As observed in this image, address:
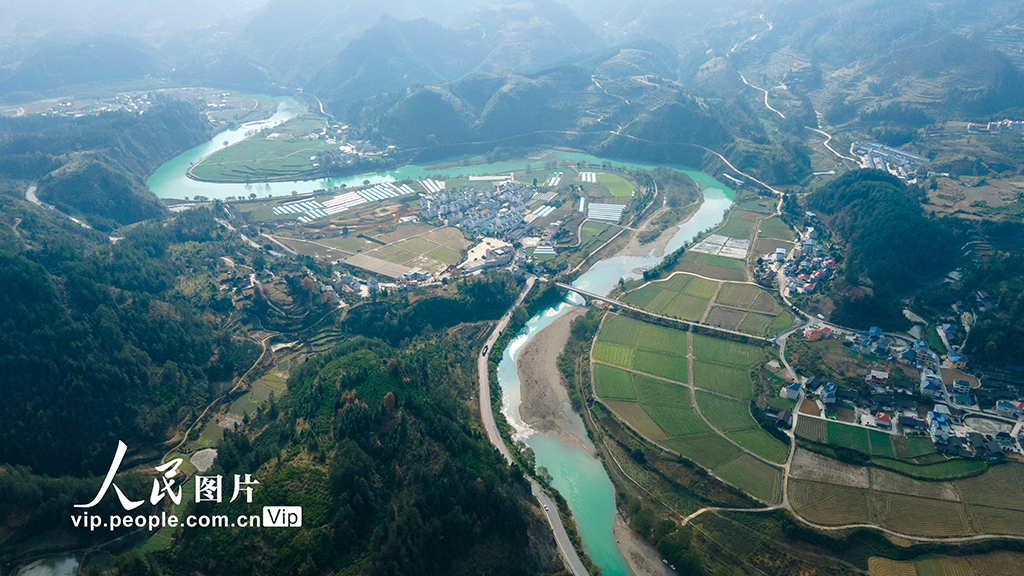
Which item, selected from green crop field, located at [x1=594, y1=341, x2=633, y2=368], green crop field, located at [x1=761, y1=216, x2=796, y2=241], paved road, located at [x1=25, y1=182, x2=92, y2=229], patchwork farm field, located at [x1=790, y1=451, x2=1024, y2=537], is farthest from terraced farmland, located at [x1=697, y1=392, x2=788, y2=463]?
paved road, located at [x1=25, y1=182, x2=92, y2=229]

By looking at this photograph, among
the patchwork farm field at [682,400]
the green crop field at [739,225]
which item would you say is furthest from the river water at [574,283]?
the patchwork farm field at [682,400]

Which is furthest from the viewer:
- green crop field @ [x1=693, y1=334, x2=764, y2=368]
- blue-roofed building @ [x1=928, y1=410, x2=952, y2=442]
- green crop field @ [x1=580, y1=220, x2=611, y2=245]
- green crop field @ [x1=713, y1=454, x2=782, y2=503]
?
green crop field @ [x1=580, y1=220, x2=611, y2=245]

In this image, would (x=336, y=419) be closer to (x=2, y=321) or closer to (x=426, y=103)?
(x=2, y=321)

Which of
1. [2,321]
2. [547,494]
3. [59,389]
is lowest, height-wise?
[547,494]

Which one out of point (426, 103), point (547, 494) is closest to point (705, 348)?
point (547, 494)

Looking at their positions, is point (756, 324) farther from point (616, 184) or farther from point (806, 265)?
point (616, 184)

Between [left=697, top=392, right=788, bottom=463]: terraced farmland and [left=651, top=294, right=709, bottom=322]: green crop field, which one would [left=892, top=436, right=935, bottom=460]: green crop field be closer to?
[left=697, top=392, right=788, bottom=463]: terraced farmland

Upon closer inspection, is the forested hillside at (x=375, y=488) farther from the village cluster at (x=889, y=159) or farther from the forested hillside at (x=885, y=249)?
the village cluster at (x=889, y=159)
